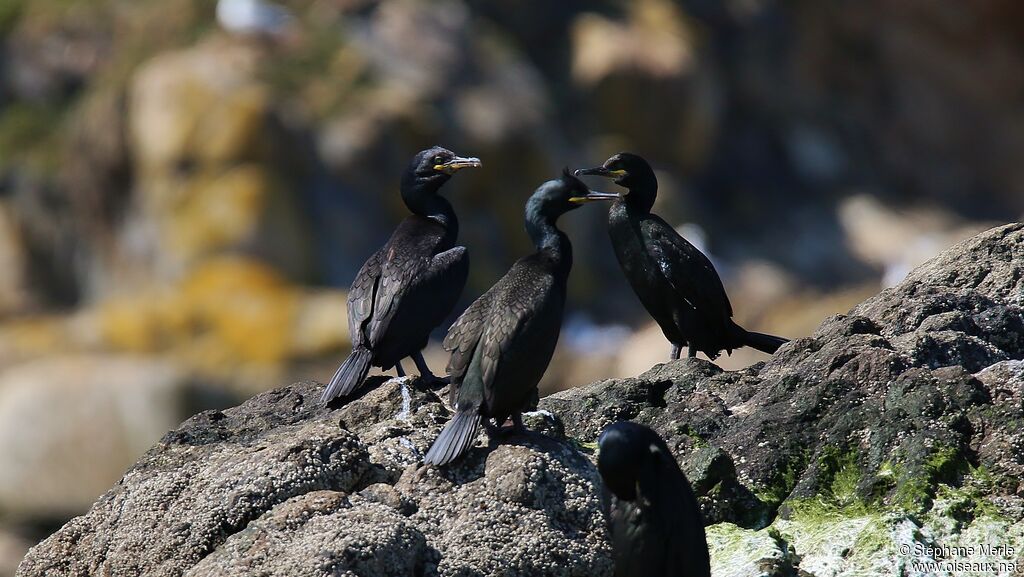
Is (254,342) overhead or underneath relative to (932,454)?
overhead

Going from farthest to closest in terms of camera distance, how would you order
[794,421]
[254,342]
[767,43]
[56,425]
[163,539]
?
1. [767,43]
2. [254,342]
3. [56,425]
4. [794,421]
5. [163,539]

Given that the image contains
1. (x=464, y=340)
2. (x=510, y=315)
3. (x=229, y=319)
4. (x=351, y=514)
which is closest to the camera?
(x=351, y=514)

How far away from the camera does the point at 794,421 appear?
266 inches

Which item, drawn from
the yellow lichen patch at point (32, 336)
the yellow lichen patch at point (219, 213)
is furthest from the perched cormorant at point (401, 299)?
the yellow lichen patch at point (32, 336)

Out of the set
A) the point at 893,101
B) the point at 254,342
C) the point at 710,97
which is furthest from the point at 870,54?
the point at 254,342

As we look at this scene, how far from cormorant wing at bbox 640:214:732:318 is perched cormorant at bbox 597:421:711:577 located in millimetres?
3094

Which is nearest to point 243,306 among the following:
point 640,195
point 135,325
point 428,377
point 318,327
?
point 318,327

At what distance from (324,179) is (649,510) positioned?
52.1 feet

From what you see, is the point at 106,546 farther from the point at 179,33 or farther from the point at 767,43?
the point at 767,43

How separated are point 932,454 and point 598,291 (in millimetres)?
17584

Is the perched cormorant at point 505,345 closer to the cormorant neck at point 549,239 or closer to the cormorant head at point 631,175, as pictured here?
the cormorant neck at point 549,239

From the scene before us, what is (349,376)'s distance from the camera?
24.0 feet

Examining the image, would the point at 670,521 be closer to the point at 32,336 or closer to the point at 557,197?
the point at 557,197

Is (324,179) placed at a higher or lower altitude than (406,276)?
higher
